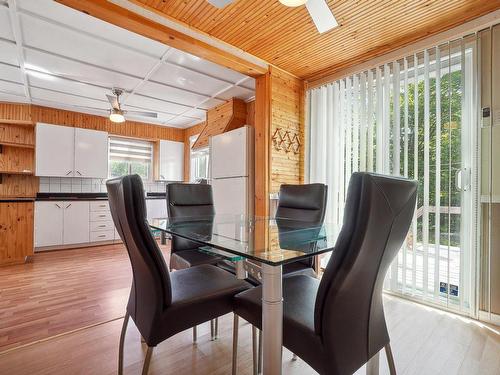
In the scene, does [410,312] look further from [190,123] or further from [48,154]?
[48,154]

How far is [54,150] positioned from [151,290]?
15.2 feet

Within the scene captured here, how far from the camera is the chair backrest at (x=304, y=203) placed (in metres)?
2.10

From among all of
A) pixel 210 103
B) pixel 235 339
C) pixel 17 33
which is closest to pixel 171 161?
pixel 210 103

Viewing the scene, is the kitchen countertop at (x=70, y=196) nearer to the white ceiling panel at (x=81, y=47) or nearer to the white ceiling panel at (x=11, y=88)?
the white ceiling panel at (x=11, y=88)

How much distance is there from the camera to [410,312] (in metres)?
2.19

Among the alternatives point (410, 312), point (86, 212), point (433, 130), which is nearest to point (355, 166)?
point (433, 130)

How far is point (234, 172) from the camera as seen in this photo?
357cm

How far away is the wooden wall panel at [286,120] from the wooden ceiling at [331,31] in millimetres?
373

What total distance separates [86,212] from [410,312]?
16.2 ft

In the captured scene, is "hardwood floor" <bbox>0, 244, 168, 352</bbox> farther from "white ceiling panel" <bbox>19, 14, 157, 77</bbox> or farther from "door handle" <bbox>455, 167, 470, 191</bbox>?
"door handle" <bbox>455, 167, 470, 191</bbox>

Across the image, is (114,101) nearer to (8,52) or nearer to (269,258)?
(8,52)

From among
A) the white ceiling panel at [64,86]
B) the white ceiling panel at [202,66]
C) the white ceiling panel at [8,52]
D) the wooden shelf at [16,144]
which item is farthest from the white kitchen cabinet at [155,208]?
the white ceiling panel at [202,66]

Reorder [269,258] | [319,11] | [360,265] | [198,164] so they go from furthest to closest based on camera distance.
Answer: [198,164] → [319,11] → [269,258] → [360,265]

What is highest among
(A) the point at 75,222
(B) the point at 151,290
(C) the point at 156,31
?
(C) the point at 156,31
